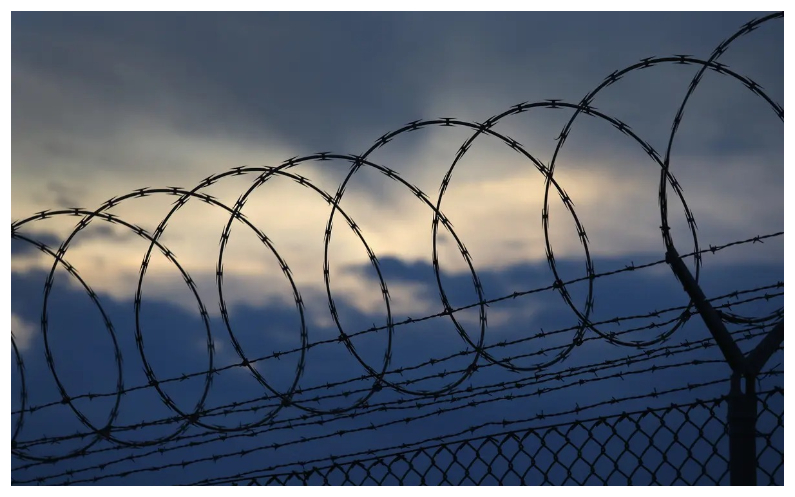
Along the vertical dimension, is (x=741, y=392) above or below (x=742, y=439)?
above

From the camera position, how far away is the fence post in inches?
183

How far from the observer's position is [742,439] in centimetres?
468

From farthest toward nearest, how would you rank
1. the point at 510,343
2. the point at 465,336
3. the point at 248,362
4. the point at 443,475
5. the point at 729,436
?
1. the point at 248,362
2. the point at 465,336
3. the point at 510,343
4. the point at 443,475
5. the point at 729,436

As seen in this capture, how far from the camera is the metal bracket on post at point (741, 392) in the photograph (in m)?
4.66

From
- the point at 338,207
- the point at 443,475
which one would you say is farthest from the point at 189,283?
the point at 443,475

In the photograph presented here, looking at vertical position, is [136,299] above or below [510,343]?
→ above

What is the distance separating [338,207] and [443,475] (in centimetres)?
472

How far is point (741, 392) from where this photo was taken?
4789 millimetres

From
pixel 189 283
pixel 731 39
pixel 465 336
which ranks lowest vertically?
pixel 465 336

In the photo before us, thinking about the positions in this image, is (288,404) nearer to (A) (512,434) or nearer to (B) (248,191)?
(B) (248,191)

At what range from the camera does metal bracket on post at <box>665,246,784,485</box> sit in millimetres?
4664

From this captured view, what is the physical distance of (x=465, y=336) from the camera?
845 centimetres

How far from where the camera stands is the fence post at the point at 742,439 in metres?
4.66

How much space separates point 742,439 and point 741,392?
254 mm
